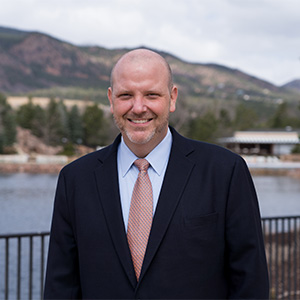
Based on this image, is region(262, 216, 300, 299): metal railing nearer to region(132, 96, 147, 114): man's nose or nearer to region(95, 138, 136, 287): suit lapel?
region(95, 138, 136, 287): suit lapel

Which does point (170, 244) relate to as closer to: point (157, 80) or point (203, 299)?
point (203, 299)

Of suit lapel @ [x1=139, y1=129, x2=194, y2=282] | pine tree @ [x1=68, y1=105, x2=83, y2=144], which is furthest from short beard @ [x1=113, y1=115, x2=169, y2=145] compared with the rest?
pine tree @ [x1=68, y1=105, x2=83, y2=144]

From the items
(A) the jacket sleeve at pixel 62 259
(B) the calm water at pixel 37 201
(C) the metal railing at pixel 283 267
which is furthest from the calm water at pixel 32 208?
(A) the jacket sleeve at pixel 62 259

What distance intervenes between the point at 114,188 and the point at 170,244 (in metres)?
0.32

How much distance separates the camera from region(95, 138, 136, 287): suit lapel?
5.64 feet

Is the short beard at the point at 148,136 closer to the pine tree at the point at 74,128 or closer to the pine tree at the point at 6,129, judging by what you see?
the pine tree at the point at 6,129

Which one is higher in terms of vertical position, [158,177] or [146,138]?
[146,138]

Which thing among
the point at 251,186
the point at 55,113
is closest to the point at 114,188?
the point at 251,186

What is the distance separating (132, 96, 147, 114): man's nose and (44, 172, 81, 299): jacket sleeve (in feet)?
1.51

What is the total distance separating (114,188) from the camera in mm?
1823

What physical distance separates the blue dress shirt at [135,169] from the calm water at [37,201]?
14784mm

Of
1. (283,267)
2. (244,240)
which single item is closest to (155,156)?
(244,240)

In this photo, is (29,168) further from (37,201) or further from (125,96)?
(125,96)

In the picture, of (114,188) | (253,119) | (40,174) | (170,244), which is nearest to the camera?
(170,244)
